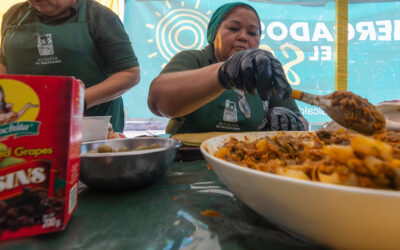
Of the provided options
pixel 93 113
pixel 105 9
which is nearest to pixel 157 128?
pixel 93 113

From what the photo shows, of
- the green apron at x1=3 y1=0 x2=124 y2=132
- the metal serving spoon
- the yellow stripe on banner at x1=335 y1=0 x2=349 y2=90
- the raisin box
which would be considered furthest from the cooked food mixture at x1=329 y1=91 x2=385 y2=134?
the yellow stripe on banner at x1=335 y1=0 x2=349 y2=90

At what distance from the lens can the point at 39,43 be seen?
47.6 inches

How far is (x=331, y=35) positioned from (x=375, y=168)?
3.34m

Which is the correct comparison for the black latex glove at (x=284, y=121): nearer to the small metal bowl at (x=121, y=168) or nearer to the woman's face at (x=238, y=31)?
the woman's face at (x=238, y=31)

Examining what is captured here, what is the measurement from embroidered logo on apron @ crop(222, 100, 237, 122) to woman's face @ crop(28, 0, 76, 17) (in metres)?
1.14

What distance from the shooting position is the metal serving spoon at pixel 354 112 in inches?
20.5

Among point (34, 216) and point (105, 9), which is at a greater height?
point (105, 9)

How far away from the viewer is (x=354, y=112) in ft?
1.77

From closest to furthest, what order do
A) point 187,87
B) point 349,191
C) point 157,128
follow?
point 349,191 < point 187,87 < point 157,128

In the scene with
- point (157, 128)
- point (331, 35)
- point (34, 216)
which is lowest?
point (157, 128)

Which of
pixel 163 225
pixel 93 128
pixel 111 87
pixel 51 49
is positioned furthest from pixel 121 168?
pixel 51 49

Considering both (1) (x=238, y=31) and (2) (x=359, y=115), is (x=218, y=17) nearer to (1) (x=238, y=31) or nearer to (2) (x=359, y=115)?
(1) (x=238, y=31)

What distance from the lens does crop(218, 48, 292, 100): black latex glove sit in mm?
704

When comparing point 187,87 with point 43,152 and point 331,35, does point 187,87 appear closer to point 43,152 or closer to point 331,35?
point 43,152
